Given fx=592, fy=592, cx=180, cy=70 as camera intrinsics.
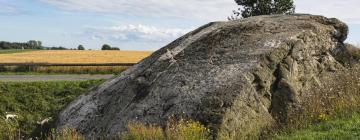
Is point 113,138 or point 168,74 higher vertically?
point 168,74

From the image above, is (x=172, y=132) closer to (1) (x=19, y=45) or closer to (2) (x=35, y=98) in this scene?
(2) (x=35, y=98)

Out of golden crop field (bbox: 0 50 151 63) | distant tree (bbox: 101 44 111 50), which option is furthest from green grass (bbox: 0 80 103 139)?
distant tree (bbox: 101 44 111 50)

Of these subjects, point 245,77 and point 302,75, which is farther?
point 302,75

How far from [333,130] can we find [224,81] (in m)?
2.39

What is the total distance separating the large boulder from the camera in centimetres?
1106

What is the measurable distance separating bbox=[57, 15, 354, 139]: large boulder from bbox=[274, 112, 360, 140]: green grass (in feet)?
3.88

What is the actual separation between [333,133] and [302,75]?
11.2ft

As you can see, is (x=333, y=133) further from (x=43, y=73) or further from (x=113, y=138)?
(x=43, y=73)

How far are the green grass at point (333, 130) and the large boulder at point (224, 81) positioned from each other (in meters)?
1.18

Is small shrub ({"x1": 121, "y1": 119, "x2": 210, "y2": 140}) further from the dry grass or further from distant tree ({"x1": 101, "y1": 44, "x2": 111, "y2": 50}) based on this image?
distant tree ({"x1": 101, "y1": 44, "x2": 111, "y2": 50})

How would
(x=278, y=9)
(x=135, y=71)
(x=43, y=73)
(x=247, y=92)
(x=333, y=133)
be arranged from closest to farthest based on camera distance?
(x=333, y=133) → (x=247, y=92) → (x=135, y=71) → (x=43, y=73) → (x=278, y=9)

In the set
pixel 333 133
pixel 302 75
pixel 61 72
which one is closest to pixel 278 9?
pixel 61 72

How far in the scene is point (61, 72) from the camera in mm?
39406

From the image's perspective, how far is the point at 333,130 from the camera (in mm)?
9875
